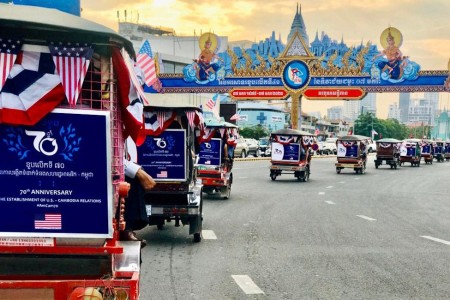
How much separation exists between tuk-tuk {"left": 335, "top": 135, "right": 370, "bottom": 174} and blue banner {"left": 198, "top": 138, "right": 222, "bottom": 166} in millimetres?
18929

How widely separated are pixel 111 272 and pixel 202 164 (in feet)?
51.2

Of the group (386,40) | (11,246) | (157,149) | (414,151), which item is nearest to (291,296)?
(11,246)

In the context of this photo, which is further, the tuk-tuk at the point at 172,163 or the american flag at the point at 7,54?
the tuk-tuk at the point at 172,163

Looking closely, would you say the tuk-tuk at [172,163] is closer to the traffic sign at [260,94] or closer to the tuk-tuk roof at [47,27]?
the tuk-tuk roof at [47,27]

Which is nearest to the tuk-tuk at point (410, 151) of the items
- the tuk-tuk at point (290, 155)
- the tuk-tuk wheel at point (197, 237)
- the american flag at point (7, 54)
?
the tuk-tuk at point (290, 155)

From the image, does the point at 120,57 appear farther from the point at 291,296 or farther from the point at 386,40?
the point at 386,40

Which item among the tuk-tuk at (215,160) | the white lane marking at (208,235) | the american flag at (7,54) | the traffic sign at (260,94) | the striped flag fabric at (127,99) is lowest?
the white lane marking at (208,235)

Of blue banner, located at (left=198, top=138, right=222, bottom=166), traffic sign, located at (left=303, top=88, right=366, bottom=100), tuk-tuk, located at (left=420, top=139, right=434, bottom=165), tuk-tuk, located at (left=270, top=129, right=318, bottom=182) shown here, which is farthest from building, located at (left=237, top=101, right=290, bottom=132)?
blue banner, located at (left=198, top=138, right=222, bottom=166)

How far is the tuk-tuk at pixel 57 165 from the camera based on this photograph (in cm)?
413

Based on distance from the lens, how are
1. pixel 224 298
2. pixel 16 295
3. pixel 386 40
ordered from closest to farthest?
1. pixel 16 295
2. pixel 224 298
3. pixel 386 40

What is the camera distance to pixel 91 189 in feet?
14.1

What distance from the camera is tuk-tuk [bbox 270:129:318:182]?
3012 cm

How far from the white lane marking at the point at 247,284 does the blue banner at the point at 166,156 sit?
13.3 feet

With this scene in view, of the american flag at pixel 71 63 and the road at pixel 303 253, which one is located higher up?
the american flag at pixel 71 63
